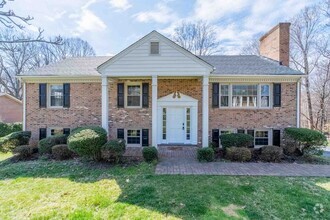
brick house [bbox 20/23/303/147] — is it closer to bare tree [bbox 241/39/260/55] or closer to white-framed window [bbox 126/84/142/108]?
white-framed window [bbox 126/84/142/108]

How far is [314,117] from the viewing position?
25.2m

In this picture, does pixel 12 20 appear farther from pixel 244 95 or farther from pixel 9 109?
pixel 9 109

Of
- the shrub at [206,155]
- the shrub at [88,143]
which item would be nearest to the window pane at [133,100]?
the shrub at [88,143]

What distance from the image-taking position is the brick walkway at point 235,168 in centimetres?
731

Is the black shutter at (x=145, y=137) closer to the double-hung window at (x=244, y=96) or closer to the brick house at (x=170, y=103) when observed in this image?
the brick house at (x=170, y=103)

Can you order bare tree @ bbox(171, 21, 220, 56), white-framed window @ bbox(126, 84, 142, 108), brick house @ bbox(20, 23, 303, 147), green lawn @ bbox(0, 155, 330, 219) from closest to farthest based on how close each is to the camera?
green lawn @ bbox(0, 155, 330, 219) < brick house @ bbox(20, 23, 303, 147) < white-framed window @ bbox(126, 84, 142, 108) < bare tree @ bbox(171, 21, 220, 56)

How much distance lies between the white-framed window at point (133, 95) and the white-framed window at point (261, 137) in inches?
275

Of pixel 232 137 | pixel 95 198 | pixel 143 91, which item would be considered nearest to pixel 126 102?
pixel 143 91

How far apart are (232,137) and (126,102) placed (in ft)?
20.3

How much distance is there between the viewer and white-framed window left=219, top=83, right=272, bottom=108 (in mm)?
11453

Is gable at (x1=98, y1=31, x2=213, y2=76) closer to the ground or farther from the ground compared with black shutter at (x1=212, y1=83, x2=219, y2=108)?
Result: farther from the ground

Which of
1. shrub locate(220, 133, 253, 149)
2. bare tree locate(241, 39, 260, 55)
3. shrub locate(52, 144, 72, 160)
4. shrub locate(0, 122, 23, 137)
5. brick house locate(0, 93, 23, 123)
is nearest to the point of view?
shrub locate(52, 144, 72, 160)

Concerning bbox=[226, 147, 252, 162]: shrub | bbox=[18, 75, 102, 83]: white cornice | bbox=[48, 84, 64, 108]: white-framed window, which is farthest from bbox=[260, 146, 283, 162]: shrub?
bbox=[48, 84, 64, 108]: white-framed window

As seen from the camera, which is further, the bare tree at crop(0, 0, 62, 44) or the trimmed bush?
the trimmed bush
